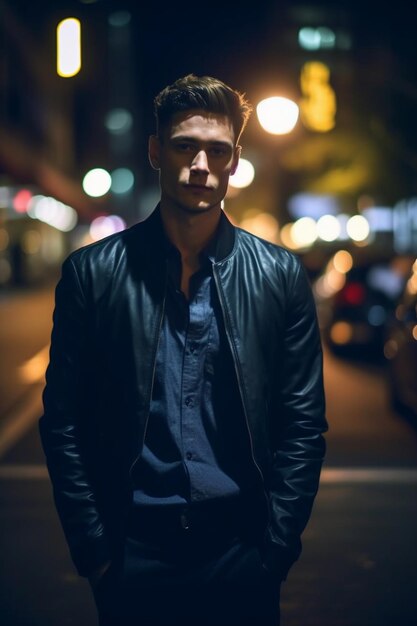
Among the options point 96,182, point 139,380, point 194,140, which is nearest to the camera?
point 139,380

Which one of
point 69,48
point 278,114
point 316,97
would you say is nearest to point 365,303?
point 278,114

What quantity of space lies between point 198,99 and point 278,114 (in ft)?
41.9

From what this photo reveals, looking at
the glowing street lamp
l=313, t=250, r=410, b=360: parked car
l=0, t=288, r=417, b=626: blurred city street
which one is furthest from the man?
l=313, t=250, r=410, b=360: parked car

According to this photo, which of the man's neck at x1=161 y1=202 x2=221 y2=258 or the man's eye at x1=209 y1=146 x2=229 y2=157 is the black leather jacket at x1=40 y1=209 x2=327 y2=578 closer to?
the man's neck at x1=161 y1=202 x2=221 y2=258

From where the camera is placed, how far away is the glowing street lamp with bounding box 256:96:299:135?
49.5ft

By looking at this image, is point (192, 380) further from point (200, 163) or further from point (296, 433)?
point (200, 163)

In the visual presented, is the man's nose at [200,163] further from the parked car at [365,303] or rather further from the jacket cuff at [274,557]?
the parked car at [365,303]

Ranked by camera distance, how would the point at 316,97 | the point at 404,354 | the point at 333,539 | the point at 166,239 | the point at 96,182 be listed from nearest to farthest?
the point at 166,239 → the point at 333,539 → the point at 404,354 → the point at 316,97 → the point at 96,182

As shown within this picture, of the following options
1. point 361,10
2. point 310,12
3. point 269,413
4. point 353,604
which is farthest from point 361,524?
point 310,12

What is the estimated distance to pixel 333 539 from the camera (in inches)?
245

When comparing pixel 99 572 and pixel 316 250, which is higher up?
pixel 99 572

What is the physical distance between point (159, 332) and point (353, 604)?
110 inches

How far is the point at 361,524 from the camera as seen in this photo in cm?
653

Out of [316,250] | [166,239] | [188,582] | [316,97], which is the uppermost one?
[316,97]
